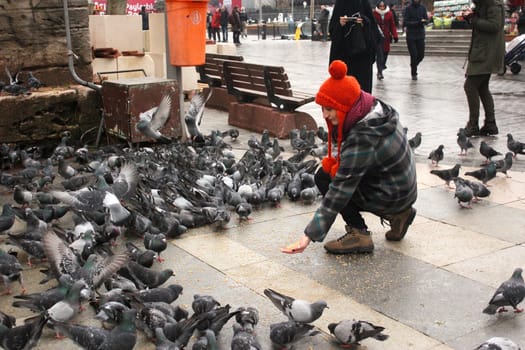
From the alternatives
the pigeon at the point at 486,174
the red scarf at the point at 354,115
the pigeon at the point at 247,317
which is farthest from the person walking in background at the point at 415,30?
the pigeon at the point at 247,317

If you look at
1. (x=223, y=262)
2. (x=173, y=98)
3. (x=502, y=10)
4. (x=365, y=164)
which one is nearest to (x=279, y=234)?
(x=223, y=262)

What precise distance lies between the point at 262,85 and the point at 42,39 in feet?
11.2

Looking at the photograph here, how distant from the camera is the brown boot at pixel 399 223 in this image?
5.41m

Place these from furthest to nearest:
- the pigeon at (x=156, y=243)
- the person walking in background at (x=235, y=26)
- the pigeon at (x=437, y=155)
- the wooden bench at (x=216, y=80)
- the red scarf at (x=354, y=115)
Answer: the person walking in background at (x=235, y=26)
the wooden bench at (x=216, y=80)
the pigeon at (x=437, y=155)
the pigeon at (x=156, y=243)
the red scarf at (x=354, y=115)

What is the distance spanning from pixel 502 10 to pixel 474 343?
6.95 metres

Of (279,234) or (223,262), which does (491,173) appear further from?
(223,262)

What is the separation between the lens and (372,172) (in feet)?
16.2

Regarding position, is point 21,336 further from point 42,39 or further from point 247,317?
point 42,39

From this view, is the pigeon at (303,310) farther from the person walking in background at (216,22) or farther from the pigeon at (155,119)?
the person walking in background at (216,22)

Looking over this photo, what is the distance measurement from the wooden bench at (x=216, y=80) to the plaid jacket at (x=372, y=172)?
24.4 feet

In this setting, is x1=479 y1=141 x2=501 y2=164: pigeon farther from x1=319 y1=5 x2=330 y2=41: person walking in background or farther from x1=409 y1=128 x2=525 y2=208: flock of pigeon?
x1=319 y1=5 x2=330 y2=41: person walking in background

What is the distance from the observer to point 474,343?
Result: 12.7 ft

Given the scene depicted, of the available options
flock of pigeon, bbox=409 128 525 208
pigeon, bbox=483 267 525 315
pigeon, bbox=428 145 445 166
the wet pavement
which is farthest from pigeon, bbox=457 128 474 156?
pigeon, bbox=483 267 525 315

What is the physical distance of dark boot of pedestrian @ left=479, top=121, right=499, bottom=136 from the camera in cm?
968
